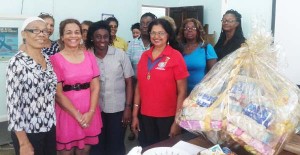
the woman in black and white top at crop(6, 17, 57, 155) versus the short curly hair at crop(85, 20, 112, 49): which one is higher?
the short curly hair at crop(85, 20, 112, 49)

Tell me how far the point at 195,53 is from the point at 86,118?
102cm

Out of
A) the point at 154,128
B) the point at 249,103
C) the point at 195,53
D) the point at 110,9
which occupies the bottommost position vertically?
the point at 154,128

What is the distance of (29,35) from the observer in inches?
65.5

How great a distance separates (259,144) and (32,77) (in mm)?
1223

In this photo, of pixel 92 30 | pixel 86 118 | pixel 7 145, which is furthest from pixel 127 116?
pixel 7 145

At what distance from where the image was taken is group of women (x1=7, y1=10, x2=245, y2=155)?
5.37ft

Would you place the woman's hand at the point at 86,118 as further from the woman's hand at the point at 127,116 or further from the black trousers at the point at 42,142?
the woman's hand at the point at 127,116

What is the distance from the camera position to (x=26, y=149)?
1.62 m

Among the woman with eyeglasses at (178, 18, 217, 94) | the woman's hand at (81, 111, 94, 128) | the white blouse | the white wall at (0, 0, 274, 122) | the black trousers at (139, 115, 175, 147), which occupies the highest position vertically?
the white wall at (0, 0, 274, 122)

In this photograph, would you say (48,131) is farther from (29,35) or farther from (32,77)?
(29,35)

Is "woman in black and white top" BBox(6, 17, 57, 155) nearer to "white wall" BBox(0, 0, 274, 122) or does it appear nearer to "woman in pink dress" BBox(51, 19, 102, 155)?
"woman in pink dress" BBox(51, 19, 102, 155)

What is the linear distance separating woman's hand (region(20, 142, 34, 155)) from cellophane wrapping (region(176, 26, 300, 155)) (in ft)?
3.06

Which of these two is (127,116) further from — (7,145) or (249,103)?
(7,145)

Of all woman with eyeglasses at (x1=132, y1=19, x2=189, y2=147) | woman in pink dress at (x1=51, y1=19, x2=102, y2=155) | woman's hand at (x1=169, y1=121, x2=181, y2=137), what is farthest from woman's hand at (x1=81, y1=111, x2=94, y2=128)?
woman's hand at (x1=169, y1=121, x2=181, y2=137)
